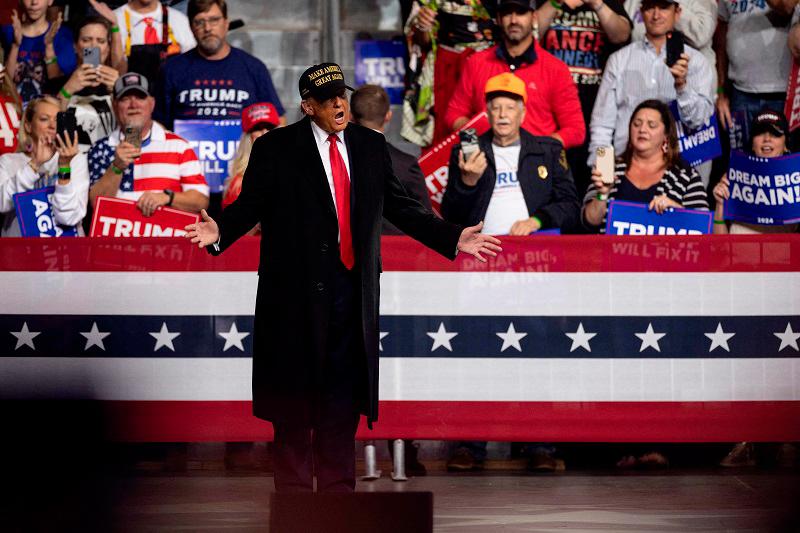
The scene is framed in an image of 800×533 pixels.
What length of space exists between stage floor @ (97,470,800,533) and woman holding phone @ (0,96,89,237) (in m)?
1.82

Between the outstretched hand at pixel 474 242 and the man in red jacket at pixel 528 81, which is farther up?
the man in red jacket at pixel 528 81

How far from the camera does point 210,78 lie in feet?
31.2

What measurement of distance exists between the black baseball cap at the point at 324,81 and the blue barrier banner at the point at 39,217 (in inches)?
134

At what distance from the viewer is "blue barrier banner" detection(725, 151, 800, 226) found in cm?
853

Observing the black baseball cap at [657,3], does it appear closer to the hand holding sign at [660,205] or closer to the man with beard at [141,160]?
the hand holding sign at [660,205]

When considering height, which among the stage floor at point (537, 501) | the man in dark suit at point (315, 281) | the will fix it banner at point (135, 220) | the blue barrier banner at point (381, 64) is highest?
the blue barrier banner at point (381, 64)

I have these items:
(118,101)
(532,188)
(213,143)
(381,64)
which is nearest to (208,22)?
(213,143)

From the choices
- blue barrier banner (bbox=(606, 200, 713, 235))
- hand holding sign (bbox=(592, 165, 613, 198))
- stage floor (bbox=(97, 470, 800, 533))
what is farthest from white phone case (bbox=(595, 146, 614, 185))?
stage floor (bbox=(97, 470, 800, 533))

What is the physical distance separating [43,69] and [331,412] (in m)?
5.34

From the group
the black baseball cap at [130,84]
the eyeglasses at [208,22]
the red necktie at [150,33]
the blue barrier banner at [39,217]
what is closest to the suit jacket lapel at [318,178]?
the blue barrier banner at [39,217]

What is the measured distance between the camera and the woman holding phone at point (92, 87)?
9.39m

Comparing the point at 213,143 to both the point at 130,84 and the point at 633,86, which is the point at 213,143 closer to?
the point at 130,84

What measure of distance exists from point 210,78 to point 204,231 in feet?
13.8

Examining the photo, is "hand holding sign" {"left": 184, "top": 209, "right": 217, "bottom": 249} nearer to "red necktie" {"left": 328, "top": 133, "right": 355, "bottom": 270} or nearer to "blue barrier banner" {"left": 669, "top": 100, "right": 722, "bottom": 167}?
"red necktie" {"left": 328, "top": 133, "right": 355, "bottom": 270}
